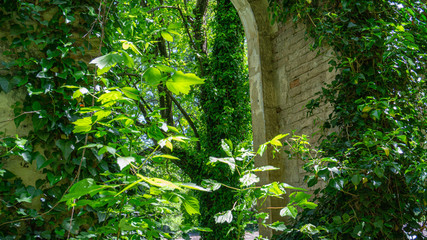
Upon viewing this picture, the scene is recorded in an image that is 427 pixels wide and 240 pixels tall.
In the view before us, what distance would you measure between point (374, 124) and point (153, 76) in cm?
197

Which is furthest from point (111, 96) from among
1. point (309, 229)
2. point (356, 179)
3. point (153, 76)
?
point (356, 179)

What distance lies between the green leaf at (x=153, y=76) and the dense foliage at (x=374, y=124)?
147 cm

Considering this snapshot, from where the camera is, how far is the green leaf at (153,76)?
1040 millimetres

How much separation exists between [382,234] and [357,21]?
5.19 feet

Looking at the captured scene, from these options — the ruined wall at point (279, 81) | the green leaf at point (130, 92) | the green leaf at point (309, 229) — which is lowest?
the green leaf at point (309, 229)

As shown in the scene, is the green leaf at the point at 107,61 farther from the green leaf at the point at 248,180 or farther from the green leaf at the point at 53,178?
the green leaf at the point at 53,178

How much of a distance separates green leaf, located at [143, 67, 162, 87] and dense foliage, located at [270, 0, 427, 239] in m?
1.47

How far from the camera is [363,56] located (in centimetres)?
276

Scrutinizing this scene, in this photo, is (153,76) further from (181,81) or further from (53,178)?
(53,178)

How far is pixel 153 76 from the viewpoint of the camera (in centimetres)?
105

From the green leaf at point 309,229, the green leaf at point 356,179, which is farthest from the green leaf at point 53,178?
the green leaf at point 356,179

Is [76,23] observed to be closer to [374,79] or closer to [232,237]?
[374,79]

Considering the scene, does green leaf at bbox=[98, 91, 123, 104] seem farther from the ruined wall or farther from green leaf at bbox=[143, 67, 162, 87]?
the ruined wall

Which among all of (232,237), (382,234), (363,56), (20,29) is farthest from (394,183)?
(232,237)
